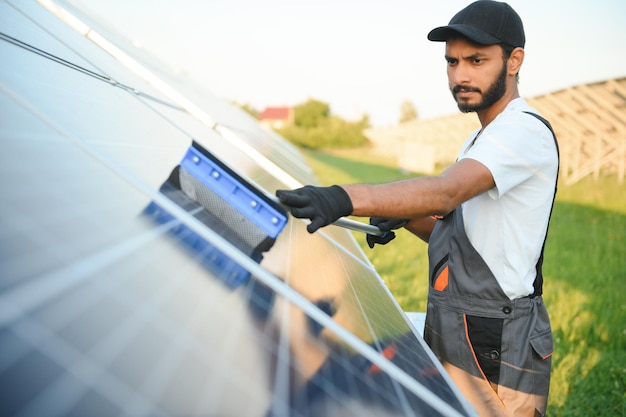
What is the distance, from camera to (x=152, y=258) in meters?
1.02

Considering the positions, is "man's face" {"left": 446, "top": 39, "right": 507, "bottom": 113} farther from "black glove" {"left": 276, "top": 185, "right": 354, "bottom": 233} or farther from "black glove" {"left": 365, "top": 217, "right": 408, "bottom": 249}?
"black glove" {"left": 276, "top": 185, "right": 354, "bottom": 233}

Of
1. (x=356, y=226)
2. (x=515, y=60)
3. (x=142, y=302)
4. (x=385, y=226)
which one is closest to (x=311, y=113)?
(x=385, y=226)

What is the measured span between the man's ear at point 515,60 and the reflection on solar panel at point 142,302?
3.75ft

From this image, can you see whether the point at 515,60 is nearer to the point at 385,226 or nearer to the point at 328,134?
the point at 385,226

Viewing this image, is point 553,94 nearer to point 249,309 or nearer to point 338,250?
point 338,250

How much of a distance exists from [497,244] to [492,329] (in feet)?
1.14

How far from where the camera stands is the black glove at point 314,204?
156 centimetres

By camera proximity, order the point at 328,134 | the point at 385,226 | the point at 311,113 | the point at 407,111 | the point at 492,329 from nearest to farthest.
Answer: the point at 492,329, the point at 385,226, the point at 328,134, the point at 311,113, the point at 407,111

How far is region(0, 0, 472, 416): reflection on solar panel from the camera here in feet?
2.09

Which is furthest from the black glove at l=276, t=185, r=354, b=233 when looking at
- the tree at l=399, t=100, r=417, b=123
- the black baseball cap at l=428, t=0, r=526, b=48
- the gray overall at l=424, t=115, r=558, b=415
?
the tree at l=399, t=100, r=417, b=123

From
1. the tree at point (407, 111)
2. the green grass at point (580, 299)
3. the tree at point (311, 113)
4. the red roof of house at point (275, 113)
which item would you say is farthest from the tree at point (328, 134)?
the tree at point (407, 111)

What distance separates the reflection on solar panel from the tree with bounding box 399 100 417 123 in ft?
392

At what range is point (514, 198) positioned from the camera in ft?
6.94

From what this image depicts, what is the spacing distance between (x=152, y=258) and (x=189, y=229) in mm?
307
